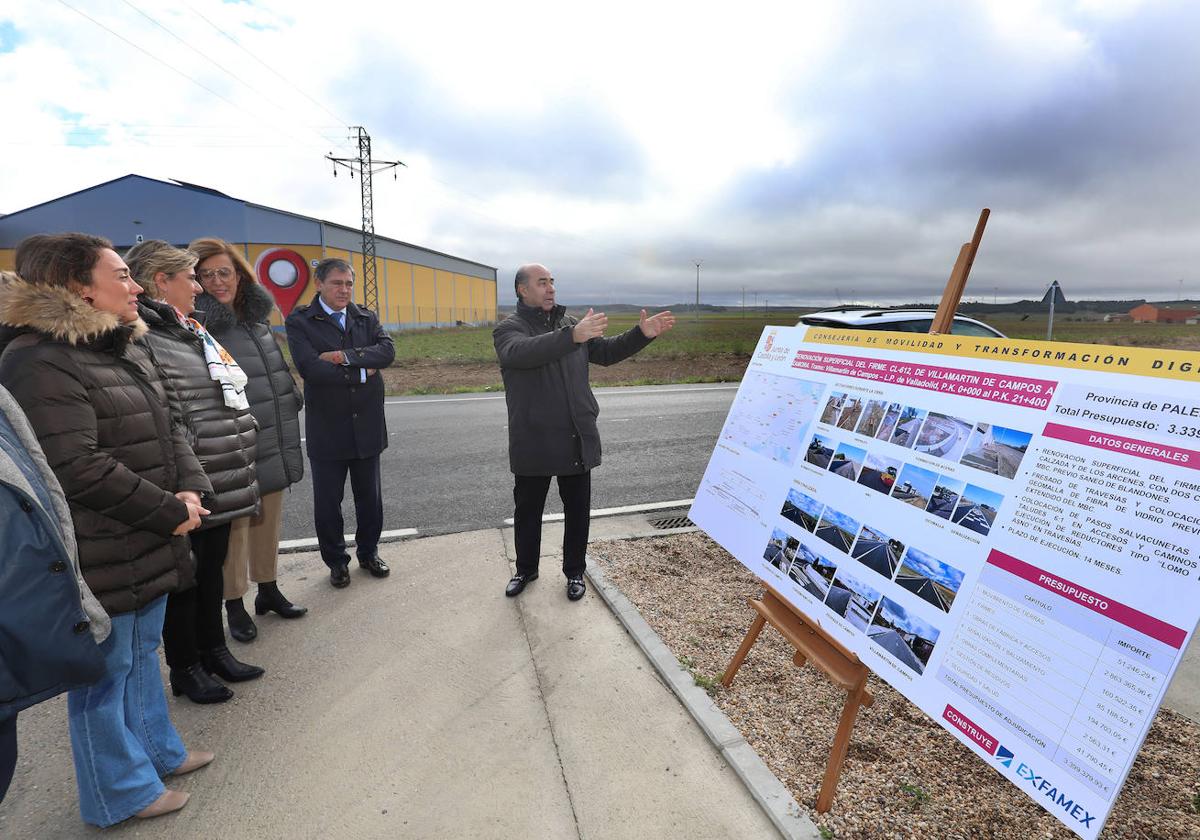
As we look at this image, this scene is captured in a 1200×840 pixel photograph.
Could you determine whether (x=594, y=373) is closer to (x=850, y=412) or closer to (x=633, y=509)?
(x=633, y=509)

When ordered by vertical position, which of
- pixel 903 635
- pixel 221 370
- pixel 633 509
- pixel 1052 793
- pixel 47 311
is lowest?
pixel 633 509

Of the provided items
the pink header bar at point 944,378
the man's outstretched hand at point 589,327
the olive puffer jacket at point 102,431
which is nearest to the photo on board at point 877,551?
the pink header bar at point 944,378

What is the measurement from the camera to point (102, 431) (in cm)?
201

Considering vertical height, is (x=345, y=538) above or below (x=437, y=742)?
below

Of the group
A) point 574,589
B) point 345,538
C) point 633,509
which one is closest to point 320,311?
point 345,538

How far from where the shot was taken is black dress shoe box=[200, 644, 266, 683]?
296 cm

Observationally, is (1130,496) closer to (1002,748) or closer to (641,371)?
(1002,748)

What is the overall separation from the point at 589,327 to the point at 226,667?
2450mm

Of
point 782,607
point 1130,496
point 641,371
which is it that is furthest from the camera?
point 641,371

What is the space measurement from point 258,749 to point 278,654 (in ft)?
2.50

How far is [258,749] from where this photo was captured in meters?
2.51

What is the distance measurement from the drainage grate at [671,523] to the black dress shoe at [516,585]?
146cm

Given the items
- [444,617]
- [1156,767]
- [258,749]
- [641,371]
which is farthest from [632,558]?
[641,371]

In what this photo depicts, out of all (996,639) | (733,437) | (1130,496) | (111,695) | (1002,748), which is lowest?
(111,695)
